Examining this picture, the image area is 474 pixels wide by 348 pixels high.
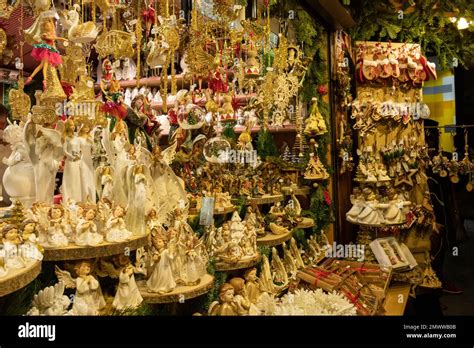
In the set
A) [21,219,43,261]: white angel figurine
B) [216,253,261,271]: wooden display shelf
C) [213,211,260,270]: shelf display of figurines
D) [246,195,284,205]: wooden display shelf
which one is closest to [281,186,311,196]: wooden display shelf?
[246,195,284,205]: wooden display shelf

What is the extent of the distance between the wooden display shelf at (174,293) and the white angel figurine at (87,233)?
0.34 m

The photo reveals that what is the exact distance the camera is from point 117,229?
5.81 feet

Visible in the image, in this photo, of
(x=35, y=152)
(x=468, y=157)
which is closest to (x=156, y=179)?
(x=35, y=152)

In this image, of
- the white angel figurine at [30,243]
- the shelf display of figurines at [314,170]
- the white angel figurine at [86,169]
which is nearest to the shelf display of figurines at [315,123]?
the shelf display of figurines at [314,170]

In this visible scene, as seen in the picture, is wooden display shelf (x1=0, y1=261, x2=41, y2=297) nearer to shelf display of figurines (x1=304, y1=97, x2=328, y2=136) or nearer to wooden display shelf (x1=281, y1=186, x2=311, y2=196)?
wooden display shelf (x1=281, y1=186, x2=311, y2=196)

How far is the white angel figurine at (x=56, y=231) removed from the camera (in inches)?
64.2

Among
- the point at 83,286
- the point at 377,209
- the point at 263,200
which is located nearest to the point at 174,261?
the point at 83,286

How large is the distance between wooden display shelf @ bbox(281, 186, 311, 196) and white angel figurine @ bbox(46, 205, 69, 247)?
231 cm

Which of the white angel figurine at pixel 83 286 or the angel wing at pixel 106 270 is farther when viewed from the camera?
the angel wing at pixel 106 270

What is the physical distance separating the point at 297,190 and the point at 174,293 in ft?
7.17

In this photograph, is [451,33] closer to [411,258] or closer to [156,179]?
[411,258]

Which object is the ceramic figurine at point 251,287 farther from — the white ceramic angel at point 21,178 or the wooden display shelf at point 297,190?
the wooden display shelf at point 297,190

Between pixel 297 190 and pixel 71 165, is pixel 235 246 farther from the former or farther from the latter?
pixel 297 190

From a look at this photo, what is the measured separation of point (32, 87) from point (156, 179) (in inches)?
81.9
